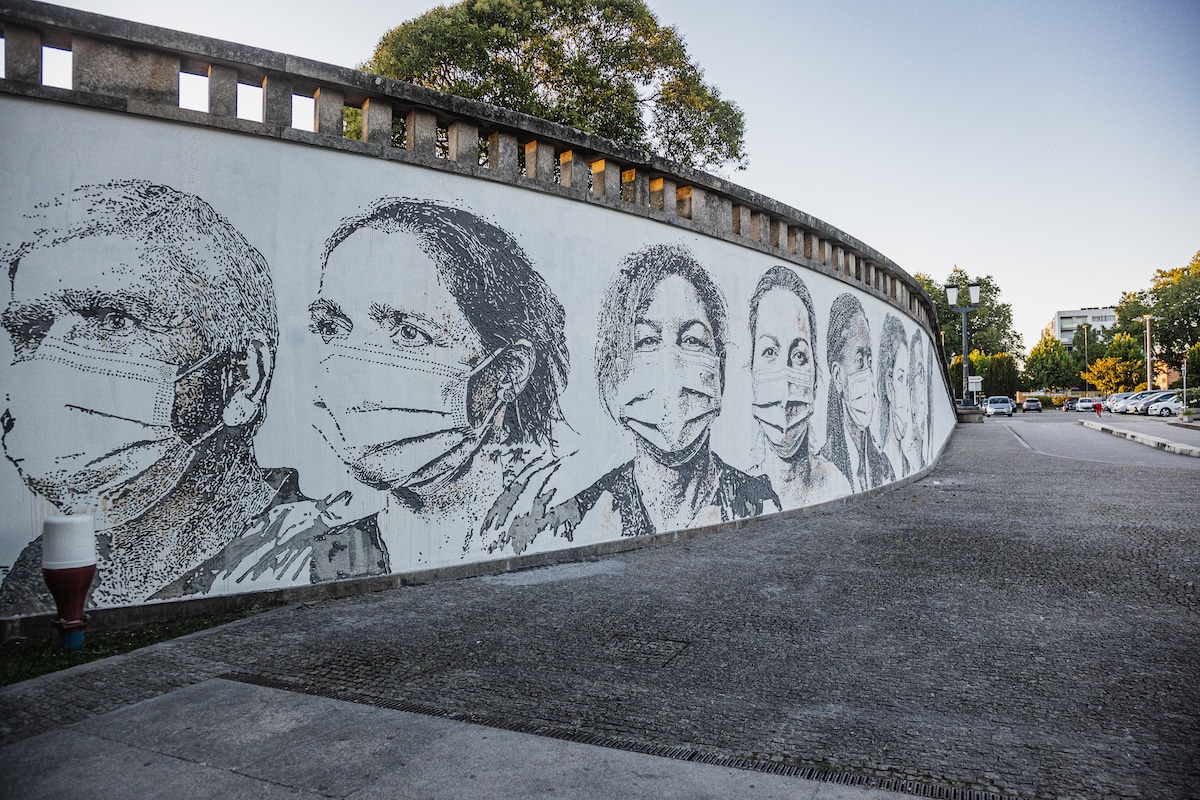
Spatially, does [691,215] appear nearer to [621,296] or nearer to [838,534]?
[621,296]

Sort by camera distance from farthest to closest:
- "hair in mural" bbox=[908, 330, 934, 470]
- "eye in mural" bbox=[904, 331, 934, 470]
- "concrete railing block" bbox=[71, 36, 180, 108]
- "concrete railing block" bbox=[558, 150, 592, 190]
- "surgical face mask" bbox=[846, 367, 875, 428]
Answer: "hair in mural" bbox=[908, 330, 934, 470] → "eye in mural" bbox=[904, 331, 934, 470] → "surgical face mask" bbox=[846, 367, 875, 428] → "concrete railing block" bbox=[558, 150, 592, 190] → "concrete railing block" bbox=[71, 36, 180, 108]

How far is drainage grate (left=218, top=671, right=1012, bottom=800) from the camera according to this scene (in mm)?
2828

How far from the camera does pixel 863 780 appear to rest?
114 inches

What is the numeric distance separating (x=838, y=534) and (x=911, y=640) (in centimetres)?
403

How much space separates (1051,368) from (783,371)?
8829 centimetres

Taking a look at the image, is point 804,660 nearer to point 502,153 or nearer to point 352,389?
point 352,389

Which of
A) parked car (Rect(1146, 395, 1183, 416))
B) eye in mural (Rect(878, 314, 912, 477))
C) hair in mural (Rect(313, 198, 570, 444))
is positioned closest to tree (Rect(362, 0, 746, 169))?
eye in mural (Rect(878, 314, 912, 477))

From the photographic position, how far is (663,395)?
334 inches

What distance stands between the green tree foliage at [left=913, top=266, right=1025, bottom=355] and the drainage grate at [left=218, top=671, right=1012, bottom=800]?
7753 centimetres

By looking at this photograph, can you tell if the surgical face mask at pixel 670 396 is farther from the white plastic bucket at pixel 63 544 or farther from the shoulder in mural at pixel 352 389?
the white plastic bucket at pixel 63 544

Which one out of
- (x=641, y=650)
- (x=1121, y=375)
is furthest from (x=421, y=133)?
(x=1121, y=375)

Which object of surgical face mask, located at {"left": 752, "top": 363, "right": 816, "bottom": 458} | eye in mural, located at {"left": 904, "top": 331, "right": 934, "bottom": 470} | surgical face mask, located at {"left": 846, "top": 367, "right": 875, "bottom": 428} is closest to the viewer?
surgical face mask, located at {"left": 752, "top": 363, "right": 816, "bottom": 458}

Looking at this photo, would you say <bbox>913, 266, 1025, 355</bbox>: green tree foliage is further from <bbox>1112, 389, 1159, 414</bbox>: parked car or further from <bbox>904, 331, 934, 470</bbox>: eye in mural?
<bbox>904, 331, 934, 470</bbox>: eye in mural

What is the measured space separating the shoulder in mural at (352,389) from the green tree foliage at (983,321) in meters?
72.5
